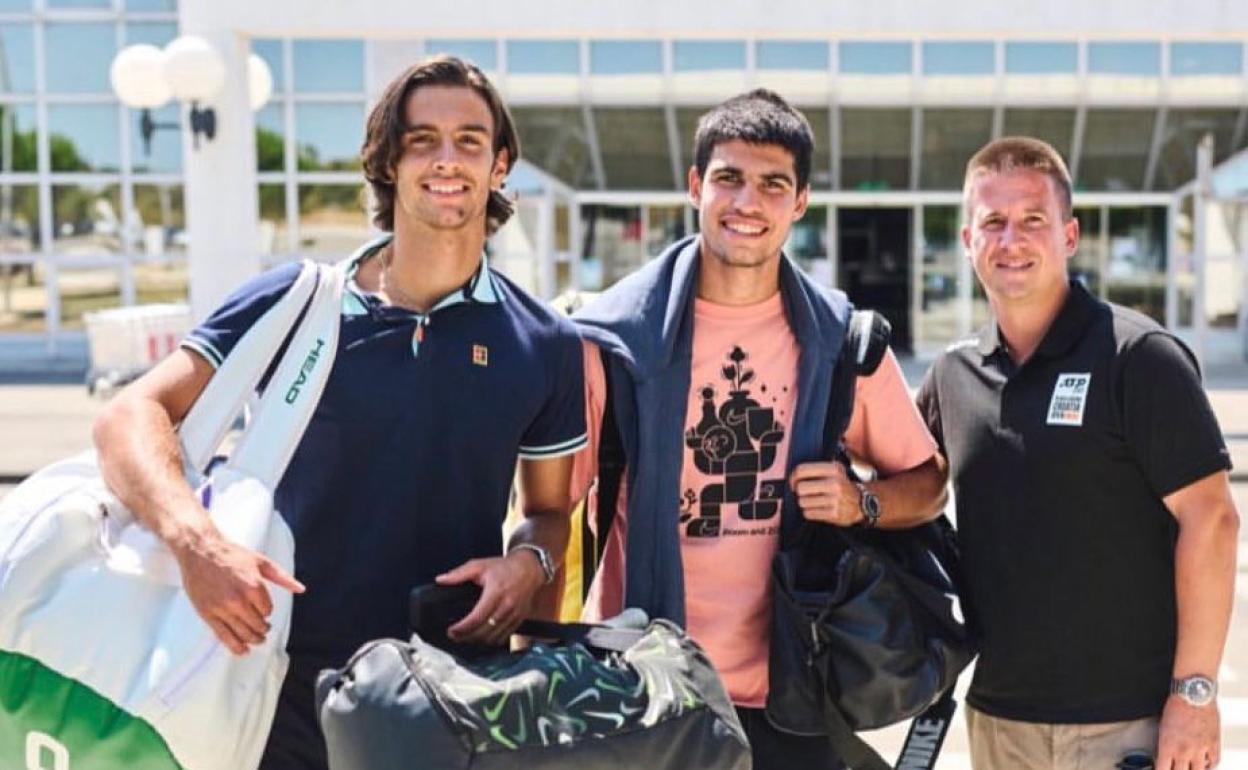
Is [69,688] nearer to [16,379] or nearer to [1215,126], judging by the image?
[16,379]

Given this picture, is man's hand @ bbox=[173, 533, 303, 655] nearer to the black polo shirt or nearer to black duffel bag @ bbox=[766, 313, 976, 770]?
black duffel bag @ bbox=[766, 313, 976, 770]

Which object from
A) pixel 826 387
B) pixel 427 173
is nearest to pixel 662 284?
pixel 826 387

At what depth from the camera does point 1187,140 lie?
22.1m

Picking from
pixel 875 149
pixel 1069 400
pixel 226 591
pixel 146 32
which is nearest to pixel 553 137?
pixel 875 149

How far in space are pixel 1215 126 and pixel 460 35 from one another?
12.7 m

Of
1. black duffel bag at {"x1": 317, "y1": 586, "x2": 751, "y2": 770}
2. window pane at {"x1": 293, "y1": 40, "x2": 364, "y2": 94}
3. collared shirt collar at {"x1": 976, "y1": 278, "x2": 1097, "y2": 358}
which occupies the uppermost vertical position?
window pane at {"x1": 293, "y1": 40, "x2": 364, "y2": 94}

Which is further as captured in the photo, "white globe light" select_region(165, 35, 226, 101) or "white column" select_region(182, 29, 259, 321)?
"white column" select_region(182, 29, 259, 321)

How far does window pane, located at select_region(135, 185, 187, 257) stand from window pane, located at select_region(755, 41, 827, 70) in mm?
9411

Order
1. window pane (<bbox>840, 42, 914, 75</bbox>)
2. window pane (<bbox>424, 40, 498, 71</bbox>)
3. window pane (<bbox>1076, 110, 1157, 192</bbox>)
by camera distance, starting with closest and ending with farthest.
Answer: window pane (<bbox>424, 40, 498, 71</bbox>) → window pane (<bbox>840, 42, 914, 75</bbox>) → window pane (<bbox>1076, 110, 1157, 192</bbox>)

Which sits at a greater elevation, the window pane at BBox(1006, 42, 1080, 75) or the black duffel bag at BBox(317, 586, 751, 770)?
the window pane at BBox(1006, 42, 1080, 75)

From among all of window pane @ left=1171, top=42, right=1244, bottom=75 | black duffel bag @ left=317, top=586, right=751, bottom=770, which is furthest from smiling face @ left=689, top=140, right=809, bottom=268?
window pane @ left=1171, top=42, right=1244, bottom=75

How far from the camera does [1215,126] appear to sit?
22000 millimetres

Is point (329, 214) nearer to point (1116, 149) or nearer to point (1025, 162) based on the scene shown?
point (1116, 149)

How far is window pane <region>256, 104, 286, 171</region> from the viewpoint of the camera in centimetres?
2242
